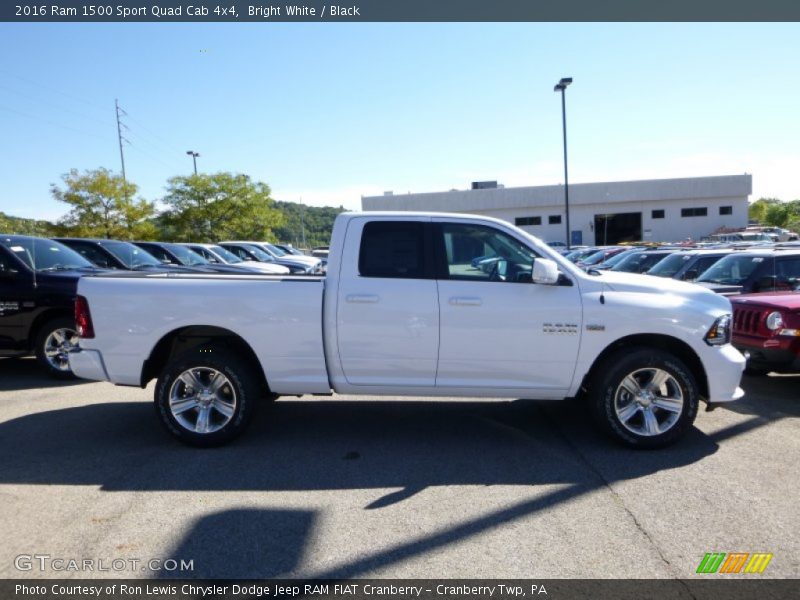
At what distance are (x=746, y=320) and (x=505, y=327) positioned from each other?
3.77 meters

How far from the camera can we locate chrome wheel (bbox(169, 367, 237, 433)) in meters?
4.75

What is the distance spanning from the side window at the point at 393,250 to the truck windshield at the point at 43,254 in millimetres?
5431

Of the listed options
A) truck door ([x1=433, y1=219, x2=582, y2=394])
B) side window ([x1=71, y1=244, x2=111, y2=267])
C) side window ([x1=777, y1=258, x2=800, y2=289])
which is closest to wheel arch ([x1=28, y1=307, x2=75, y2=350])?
side window ([x1=71, y1=244, x2=111, y2=267])

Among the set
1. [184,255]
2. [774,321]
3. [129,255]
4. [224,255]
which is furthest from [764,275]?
[224,255]

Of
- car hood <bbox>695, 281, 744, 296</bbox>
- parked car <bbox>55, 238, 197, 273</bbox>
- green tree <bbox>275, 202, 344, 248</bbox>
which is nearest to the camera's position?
car hood <bbox>695, 281, 744, 296</bbox>

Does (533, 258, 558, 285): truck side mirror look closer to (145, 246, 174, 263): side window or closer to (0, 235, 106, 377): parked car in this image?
(0, 235, 106, 377): parked car

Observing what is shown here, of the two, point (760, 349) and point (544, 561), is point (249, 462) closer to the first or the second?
point (544, 561)

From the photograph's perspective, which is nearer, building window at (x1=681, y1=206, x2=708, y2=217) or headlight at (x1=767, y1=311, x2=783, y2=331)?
headlight at (x1=767, y1=311, x2=783, y2=331)

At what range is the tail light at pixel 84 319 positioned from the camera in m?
4.77

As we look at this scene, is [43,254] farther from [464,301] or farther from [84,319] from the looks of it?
[464,301]

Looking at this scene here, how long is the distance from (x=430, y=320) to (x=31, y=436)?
400 cm

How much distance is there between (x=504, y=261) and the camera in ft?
15.5

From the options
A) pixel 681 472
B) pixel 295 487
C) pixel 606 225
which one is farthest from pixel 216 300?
pixel 606 225

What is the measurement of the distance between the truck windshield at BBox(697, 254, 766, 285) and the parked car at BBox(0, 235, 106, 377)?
9.63 m
